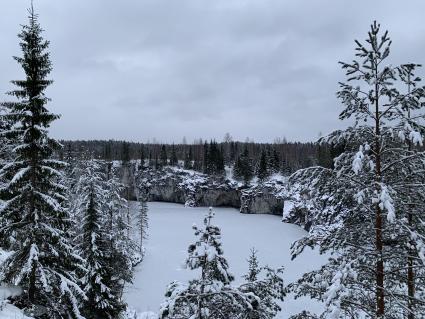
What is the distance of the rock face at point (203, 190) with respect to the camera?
332 feet

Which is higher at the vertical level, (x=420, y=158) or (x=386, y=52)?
(x=386, y=52)

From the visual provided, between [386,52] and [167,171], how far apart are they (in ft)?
381

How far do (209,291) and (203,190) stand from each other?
106m

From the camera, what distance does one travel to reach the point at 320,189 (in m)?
8.07

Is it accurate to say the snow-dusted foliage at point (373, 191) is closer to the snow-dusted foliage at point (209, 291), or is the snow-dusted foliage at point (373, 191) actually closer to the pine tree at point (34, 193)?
the snow-dusted foliage at point (209, 291)

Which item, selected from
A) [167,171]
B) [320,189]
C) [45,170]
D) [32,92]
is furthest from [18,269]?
[167,171]

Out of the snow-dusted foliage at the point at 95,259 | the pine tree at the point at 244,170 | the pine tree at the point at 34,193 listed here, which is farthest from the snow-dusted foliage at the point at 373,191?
the pine tree at the point at 244,170

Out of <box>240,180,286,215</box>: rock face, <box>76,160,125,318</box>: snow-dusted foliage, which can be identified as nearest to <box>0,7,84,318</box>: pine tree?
<box>76,160,125,318</box>: snow-dusted foliage

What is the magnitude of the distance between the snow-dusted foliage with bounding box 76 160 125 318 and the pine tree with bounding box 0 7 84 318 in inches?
189

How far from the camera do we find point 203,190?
113 m

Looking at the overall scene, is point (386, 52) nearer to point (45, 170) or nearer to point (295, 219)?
point (45, 170)

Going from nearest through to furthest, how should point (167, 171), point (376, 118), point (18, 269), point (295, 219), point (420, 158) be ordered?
point (420, 158) → point (376, 118) → point (18, 269) → point (295, 219) → point (167, 171)

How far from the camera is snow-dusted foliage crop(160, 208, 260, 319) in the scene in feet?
24.2

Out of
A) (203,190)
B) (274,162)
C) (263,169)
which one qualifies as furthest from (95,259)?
(274,162)
